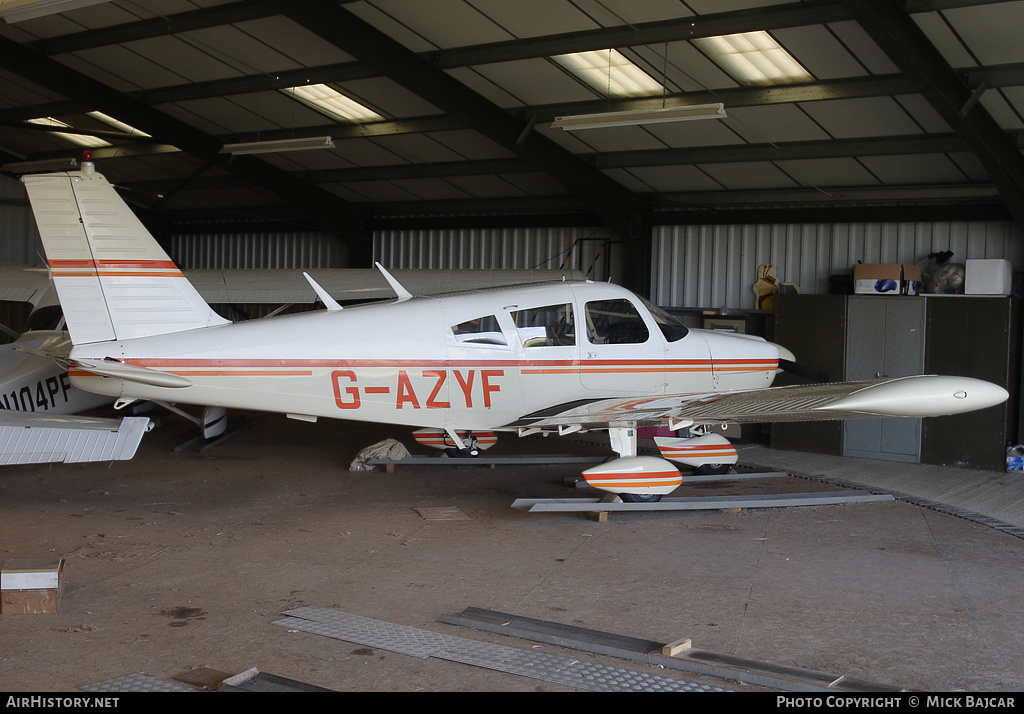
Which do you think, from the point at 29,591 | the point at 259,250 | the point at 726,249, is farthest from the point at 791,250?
the point at 259,250

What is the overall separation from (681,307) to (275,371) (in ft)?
27.0

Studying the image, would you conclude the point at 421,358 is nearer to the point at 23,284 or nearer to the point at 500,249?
the point at 23,284

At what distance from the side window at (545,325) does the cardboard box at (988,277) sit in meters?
5.84

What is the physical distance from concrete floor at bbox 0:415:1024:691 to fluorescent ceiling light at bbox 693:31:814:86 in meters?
4.70

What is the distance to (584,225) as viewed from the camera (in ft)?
47.9

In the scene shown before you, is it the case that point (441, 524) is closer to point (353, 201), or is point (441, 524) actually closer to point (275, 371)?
point (275, 371)

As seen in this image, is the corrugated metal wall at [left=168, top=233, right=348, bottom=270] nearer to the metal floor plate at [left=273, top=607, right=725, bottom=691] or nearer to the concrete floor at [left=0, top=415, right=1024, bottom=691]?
the concrete floor at [left=0, top=415, right=1024, bottom=691]

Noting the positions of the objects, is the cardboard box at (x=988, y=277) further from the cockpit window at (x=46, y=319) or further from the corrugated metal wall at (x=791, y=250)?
the cockpit window at (x=46, y=319)

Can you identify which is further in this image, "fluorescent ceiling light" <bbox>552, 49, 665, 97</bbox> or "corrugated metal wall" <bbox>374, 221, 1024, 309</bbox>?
"corrugated metal wall" <bbox>374, 221, 1024, 309</bbox>

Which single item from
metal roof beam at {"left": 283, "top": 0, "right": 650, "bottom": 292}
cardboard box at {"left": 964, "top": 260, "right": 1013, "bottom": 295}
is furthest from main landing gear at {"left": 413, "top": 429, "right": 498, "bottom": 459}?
cardboard box at {"left": 964, "top": 260, "right": 1013, "bottom": 295}

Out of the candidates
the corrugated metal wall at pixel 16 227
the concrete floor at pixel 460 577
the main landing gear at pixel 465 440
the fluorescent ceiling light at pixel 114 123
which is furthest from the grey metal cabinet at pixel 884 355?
the corrugated metal wall at pixel 16 227

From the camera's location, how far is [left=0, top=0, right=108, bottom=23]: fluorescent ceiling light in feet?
20.7

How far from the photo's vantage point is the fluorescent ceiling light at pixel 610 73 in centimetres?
1001
